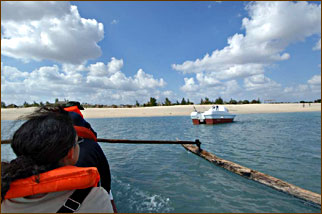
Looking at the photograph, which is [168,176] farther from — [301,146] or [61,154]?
[301,146]

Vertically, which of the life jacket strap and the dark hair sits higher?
the dark hair

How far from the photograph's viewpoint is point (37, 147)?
48.4 inches

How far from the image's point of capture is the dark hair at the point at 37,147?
1.19 m

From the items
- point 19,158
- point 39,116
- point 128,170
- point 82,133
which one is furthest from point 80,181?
point 128,170

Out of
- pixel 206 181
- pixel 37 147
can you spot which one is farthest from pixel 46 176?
pixel 206 181

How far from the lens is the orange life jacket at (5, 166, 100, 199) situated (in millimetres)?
1141

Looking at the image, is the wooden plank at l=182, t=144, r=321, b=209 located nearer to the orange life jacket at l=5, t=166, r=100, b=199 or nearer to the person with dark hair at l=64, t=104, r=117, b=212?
the person with dark hair at l=64, t=104, r=117, b=212

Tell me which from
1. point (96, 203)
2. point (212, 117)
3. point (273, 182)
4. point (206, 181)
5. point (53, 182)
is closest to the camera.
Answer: point (53, 182)

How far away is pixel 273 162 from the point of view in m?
8.11

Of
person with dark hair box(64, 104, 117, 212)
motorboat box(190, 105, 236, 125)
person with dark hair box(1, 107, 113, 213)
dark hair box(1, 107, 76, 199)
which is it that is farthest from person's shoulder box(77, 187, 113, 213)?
motorboat box(190, 105, 236, 125)

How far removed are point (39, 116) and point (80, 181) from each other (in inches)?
22.6

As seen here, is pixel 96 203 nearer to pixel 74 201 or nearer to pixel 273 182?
pixel 74 201

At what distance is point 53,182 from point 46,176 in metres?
0.06

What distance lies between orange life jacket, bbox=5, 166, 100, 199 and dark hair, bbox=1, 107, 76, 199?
58mm
